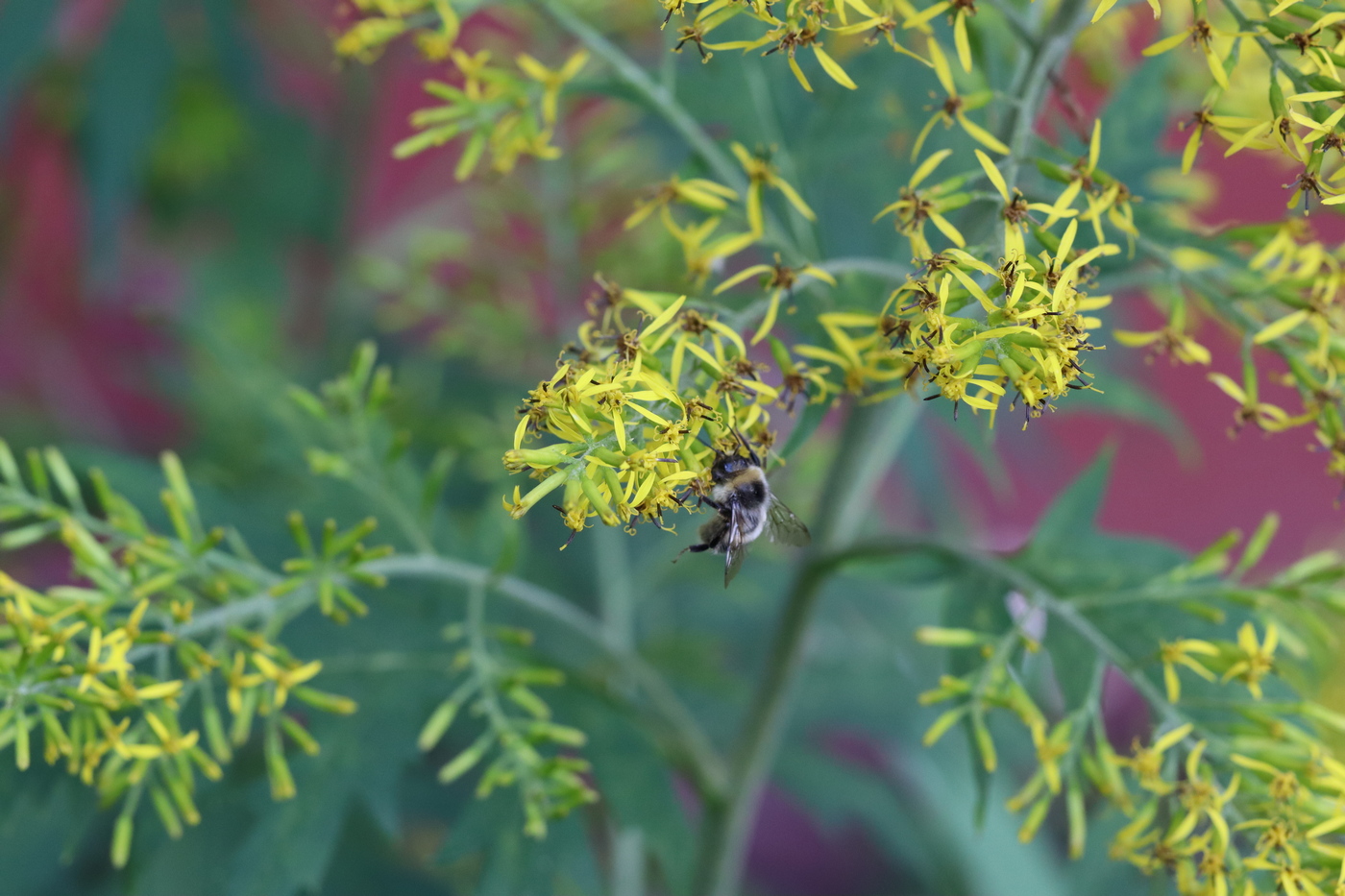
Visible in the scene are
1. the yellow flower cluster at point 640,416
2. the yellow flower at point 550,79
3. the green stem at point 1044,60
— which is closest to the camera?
the yellow flower cluster at point 640,416

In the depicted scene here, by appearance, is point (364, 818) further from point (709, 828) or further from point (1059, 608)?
point (1059, 608)

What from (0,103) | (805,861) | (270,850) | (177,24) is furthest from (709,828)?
(805,861)

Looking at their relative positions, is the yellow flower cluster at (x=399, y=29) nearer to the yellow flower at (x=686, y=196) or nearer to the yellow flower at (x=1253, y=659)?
the yellow flower at (x=686, y=196)

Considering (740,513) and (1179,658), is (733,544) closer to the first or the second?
(740,513)

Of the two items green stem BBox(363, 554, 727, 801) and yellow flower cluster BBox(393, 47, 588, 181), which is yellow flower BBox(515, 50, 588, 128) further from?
green stem BBox(363, 554, 727, 801)

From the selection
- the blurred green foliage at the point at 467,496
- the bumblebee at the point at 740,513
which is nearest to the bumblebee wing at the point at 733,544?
the bumblebee at the point at 740,513

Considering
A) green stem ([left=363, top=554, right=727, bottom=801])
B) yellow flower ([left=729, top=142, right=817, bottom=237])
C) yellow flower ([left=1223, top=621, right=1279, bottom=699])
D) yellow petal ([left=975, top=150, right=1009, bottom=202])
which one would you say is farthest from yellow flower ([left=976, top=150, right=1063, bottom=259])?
green stem ([left=363, top=554, right=727, bottom=801])
